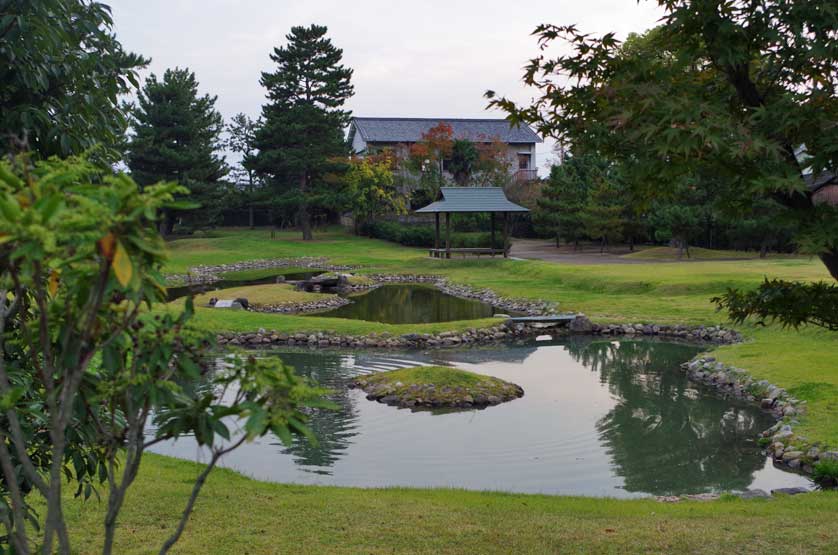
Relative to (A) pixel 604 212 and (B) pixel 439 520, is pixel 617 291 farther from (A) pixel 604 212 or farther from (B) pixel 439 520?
(B) pixel 439 520

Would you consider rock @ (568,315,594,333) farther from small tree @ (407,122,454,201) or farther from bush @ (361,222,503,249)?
small tree @ (407,122,454,201)

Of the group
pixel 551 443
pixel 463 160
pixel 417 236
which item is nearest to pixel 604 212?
pixel 417 236

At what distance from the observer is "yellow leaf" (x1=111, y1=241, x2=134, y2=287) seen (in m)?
1.83

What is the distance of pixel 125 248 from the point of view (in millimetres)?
1910

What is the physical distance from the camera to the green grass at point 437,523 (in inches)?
199

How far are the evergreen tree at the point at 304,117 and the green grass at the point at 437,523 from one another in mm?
33288

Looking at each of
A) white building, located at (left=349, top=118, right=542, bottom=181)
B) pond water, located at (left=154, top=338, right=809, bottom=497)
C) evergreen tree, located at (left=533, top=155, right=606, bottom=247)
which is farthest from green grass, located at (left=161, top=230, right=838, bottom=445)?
white building, located at (left=349, top=118, right=542, bottom=181)

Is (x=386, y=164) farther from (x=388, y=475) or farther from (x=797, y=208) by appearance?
(x=797, y=208)

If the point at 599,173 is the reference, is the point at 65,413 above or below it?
below

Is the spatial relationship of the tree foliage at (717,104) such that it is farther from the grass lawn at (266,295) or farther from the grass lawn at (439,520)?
the grass lawn at (266,295)

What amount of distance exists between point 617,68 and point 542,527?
3.14 metres

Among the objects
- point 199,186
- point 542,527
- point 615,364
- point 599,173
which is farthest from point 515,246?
point 542,527

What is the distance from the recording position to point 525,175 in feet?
160

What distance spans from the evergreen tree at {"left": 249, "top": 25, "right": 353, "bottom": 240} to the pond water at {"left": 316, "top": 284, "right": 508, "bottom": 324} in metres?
14.1
